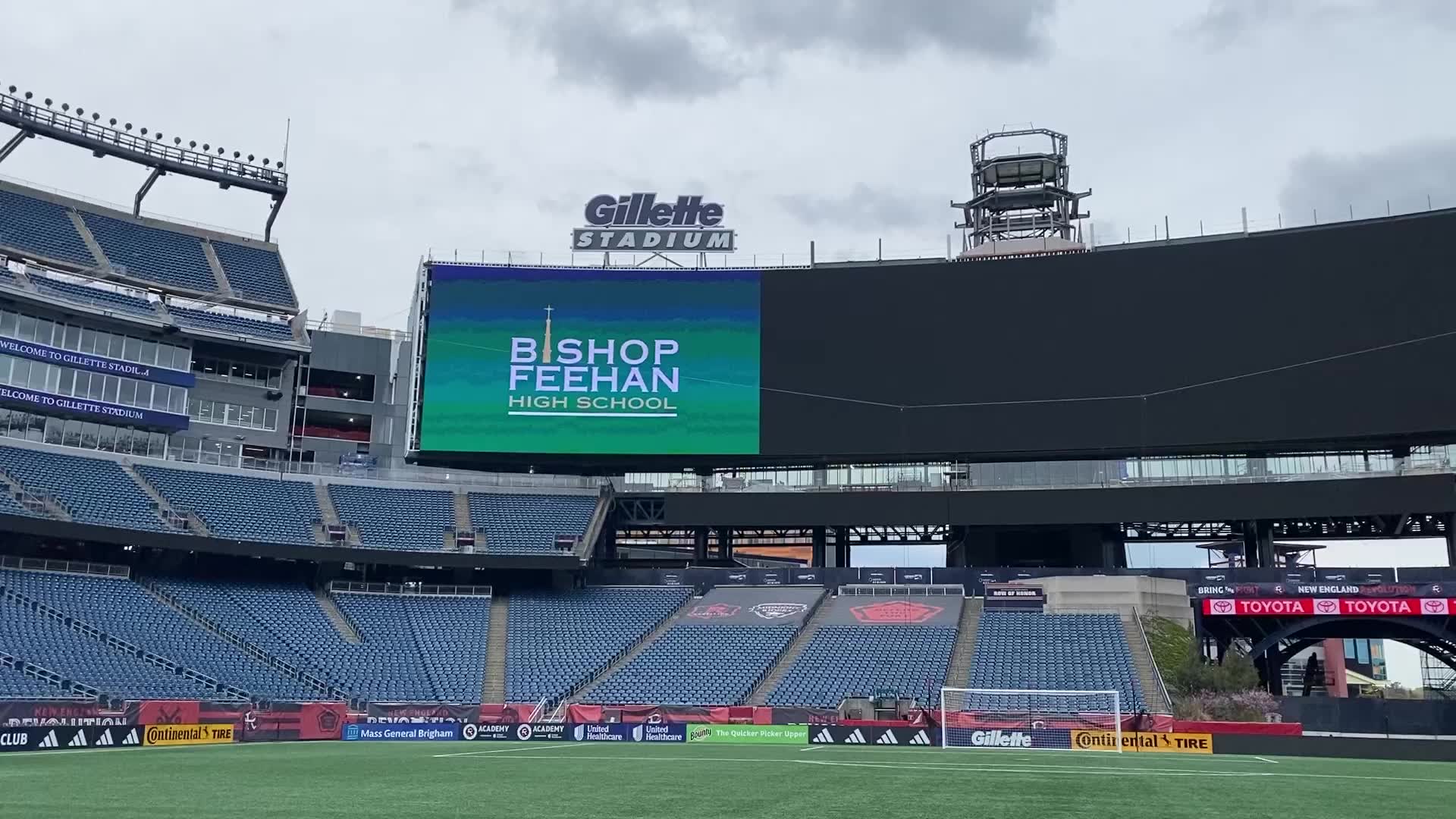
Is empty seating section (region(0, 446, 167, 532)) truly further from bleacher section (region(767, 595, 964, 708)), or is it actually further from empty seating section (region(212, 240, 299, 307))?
bleacher section (region(767, 595, 964, 708))

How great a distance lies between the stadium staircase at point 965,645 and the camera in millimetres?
48688

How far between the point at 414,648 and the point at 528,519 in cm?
1007

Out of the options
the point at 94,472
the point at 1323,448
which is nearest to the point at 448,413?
the point at 94,472

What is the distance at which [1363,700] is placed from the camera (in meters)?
43.7

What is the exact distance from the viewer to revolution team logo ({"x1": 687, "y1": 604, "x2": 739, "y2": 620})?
5728 cm

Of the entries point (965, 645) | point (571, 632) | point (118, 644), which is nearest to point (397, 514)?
point (571, 632)

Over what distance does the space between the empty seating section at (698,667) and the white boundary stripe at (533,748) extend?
755 cm

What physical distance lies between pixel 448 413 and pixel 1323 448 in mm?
42443

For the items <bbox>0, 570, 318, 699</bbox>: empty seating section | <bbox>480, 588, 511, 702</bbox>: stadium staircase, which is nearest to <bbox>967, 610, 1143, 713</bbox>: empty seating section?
<bbox>480, 588, 511, 702</bbox>: stadium staircase

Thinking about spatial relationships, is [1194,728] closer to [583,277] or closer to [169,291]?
[583,277]

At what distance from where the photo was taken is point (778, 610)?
57.2 meters

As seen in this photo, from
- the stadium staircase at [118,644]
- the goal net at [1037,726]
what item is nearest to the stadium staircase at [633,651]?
the stadium staircase at [118,644]

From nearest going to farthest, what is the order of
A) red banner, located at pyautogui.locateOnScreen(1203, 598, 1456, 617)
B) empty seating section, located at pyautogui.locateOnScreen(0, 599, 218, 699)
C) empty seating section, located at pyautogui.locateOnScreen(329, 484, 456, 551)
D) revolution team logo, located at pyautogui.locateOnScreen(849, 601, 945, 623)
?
empty seating section, located at pyautogui.locateOnScreen(0, 599, 218, 699)
red banner, located at pyautogui.locateOnScreen(1203, 598, 1456, 617)
revolution team logo, located at pyautogui.locateOnScreen(849, 601, 945, 623)
empty seating section, located at pyautogui.locateOnScreen(329, 484, 456, 551)

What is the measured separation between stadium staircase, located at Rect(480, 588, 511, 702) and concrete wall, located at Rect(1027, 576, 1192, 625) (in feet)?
83.6
